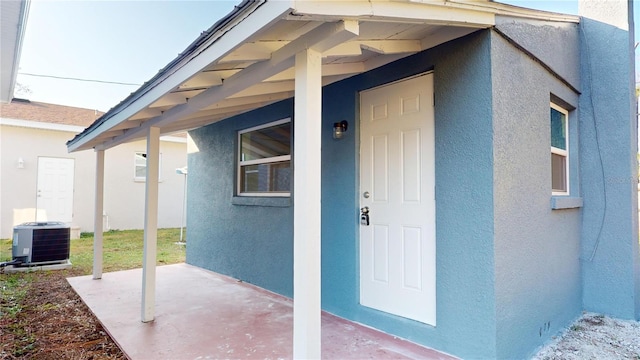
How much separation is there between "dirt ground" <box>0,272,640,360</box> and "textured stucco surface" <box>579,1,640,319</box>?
413 millimetres

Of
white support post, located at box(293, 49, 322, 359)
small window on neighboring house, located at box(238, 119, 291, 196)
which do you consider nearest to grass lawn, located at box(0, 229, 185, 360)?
white support post, located at box(293, 49, 322, 359)

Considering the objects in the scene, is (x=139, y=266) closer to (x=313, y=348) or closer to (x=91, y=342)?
(x=91, y=342)

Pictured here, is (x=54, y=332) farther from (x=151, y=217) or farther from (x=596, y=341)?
(x=596, y=341)

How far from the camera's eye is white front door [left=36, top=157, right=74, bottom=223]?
36.5 feet

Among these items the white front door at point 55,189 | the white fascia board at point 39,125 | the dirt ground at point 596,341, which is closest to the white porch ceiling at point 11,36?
the white fascia board at point 39,125

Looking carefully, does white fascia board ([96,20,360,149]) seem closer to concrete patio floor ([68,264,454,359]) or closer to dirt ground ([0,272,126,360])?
concrete patio floor ([68,264,454,359])

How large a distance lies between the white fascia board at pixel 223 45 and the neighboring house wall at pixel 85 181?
10341 millimetres

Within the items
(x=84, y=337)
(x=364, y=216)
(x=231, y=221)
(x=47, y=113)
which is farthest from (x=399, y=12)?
(x=47, y=113)

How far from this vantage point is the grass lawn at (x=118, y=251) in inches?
292

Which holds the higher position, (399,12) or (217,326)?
(399,12)

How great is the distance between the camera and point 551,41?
4.01 meters

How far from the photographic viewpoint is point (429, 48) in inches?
129

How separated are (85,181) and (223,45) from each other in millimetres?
12366

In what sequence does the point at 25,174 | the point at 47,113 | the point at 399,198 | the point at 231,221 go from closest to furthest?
1. the point at 399,198
2. the point at 231,221
3. the point at 25,174
4. the point at 47,113
